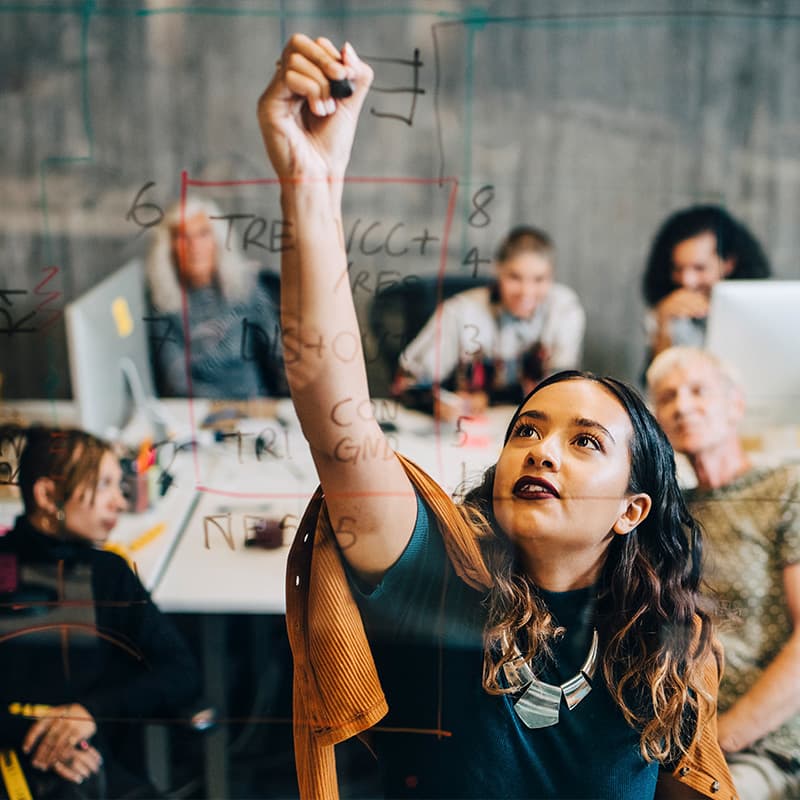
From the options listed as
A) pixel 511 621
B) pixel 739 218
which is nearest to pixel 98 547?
pixel 511 621

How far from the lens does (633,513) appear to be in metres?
0.79

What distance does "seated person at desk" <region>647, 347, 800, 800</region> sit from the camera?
0.82 meters

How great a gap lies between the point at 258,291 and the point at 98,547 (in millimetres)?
321

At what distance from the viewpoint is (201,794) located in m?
0.93

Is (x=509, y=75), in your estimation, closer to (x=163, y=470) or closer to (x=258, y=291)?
(x=258, y=291)

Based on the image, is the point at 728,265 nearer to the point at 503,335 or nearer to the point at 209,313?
the point at 503,335

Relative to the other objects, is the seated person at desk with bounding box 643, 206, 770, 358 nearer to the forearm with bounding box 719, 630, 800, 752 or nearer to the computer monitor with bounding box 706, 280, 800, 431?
the computer monitor with bounding box 706, 280, 800, 431

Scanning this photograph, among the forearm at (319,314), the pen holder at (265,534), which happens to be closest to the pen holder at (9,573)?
the pen holder at (265,534)

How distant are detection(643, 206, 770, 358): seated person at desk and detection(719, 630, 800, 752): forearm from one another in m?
0.35

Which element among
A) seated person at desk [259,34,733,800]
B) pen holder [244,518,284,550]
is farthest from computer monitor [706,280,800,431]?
pen holder [244,518,284,550]

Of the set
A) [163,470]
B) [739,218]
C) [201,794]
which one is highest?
[739,218]

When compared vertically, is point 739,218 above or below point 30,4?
below

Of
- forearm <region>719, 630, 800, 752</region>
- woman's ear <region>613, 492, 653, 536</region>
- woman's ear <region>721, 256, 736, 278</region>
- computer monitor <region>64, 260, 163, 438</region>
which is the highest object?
woman's ear <region>721, 256, 736, 278</region>

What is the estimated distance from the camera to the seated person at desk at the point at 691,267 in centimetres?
78
